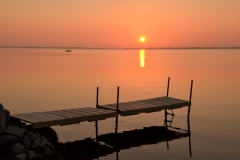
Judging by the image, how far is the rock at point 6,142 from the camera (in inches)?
546

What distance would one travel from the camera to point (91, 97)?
33719 mm

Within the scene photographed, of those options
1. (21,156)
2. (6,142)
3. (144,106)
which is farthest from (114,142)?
(6,142)

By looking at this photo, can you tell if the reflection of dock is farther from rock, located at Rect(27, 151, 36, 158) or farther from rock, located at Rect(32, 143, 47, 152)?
rock, located at Rect(27, 151, 36, 158)

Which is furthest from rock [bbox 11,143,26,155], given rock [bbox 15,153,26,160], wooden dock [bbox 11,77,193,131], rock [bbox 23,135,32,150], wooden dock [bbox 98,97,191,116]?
wooden dock [bbox 98,97,191,116]

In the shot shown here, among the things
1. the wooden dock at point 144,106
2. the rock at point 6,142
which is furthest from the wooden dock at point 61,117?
the rock at point 6,142

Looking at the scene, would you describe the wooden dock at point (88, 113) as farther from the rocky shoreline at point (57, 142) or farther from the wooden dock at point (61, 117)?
the rocky shoreline at point (57, 142)

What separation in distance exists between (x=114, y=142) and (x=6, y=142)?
6783 mm

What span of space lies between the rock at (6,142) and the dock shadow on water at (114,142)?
273 centimetres

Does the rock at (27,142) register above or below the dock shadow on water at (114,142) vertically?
above

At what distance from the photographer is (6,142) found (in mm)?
13953

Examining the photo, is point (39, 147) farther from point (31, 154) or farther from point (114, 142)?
point (114, 142)

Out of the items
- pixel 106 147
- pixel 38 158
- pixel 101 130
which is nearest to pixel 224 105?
pixel 101 130

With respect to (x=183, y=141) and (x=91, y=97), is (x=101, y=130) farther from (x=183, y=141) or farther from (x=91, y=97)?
(x=91, y=97)

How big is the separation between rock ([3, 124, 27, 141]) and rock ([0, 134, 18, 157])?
374 mm
